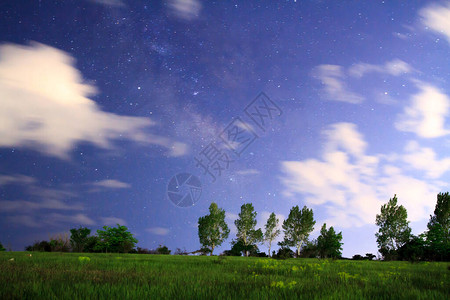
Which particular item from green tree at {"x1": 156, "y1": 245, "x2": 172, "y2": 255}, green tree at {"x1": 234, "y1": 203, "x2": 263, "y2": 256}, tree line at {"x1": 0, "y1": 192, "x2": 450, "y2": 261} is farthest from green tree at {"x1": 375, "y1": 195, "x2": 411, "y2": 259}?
green tree at {"x1": 156, "y1": 245, "x2": 172, "y2": 255}

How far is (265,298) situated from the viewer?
411 centimetres

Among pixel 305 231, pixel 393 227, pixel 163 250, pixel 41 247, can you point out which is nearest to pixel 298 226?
pixel 305 231

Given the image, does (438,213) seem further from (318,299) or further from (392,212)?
(318,299)

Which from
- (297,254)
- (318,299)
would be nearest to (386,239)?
(297,254)

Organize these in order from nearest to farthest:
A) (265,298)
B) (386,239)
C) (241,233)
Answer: (265,298)
(386,239)
(241,233)

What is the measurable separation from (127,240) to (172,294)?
31.3 m

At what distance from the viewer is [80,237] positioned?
3222 centimetres

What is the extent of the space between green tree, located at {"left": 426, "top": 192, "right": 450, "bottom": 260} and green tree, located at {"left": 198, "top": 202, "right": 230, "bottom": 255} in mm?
36965

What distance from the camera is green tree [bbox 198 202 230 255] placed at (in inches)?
2432

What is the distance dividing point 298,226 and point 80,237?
47.8 metres

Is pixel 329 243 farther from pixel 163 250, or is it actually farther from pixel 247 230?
pixel 163 250

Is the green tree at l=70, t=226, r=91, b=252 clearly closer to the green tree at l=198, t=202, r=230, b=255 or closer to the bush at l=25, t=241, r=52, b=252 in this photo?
the bush at l=25, t=241, r=52, b=252

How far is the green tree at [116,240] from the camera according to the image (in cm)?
3200

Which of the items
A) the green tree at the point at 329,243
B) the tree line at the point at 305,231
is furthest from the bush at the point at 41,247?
the green tree at the point at 329,243
